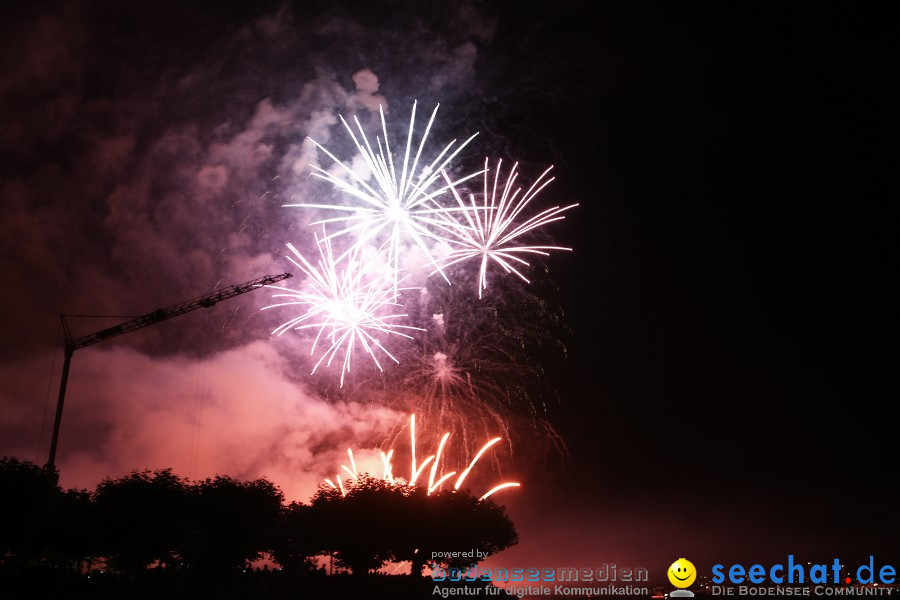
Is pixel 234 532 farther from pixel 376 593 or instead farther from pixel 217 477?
pixel 376 593

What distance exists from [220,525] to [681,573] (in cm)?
3583

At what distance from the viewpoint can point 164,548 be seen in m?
49.6

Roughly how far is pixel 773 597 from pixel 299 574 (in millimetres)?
44749

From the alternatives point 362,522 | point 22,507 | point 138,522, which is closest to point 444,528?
point 362,522

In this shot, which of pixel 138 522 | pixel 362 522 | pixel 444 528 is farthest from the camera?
pixel 444 528

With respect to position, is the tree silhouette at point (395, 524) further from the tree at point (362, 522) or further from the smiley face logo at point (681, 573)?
the smiley face logo at point (681, 573)

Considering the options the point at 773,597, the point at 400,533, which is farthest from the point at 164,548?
the point at 773,597

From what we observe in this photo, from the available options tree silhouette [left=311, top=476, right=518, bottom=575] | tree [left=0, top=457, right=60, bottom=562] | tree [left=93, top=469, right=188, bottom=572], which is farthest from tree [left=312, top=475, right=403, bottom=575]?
tree [left=0, top=457, right=60, bottom=562]

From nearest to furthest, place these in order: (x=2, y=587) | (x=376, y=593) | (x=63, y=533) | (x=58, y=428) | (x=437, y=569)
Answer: (x=2, y=587)
(x=63, y=533)
(x=376, y=593)
(x=437, y=569)
(x=58, y=428)

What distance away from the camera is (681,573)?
39.3m

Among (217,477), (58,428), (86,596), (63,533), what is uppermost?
(58,428)

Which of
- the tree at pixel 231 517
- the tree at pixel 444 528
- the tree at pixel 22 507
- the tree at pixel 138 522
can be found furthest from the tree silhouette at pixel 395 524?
the tree at pixel 22 507

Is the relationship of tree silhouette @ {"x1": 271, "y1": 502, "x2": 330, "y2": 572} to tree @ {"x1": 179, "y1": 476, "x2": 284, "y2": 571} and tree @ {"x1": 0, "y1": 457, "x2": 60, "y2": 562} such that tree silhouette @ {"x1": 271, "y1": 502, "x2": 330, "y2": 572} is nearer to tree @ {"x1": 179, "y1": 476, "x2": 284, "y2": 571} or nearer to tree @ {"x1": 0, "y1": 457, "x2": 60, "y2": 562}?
tree @ {"x1": 179, "y1": 476, "x2": 284, "y2": 571}

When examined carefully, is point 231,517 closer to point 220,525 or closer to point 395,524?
point 220,525
